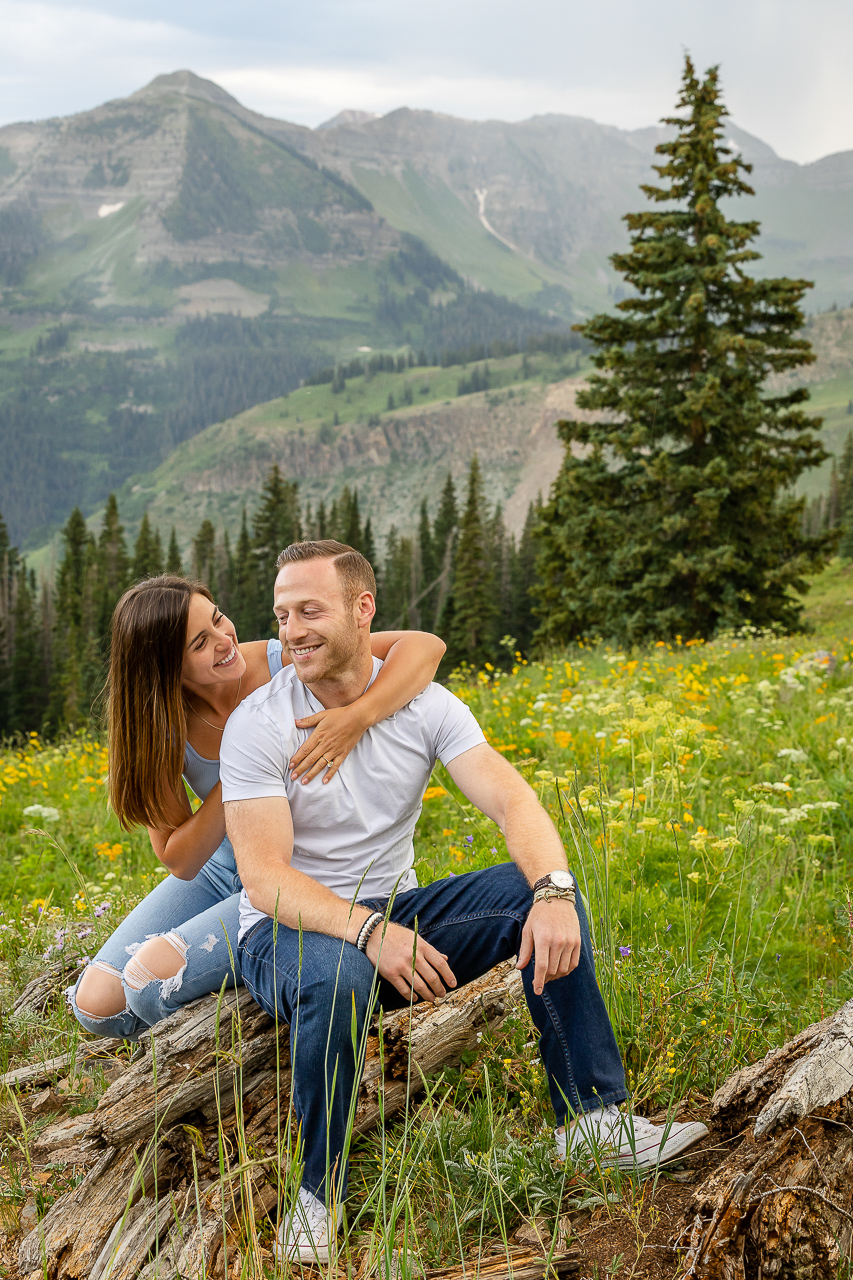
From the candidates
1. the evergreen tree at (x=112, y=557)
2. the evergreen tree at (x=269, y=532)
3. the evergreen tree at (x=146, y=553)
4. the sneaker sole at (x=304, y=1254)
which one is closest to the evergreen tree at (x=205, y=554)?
the evergreen tree at (x=146, y=553)

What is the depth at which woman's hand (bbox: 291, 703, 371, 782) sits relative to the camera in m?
2.98

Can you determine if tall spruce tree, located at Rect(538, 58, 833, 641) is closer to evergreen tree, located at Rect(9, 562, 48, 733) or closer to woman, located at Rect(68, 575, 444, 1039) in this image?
woman, located at Rect(68, 575, 444, 1039)

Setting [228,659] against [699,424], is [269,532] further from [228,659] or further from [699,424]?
[228,659]

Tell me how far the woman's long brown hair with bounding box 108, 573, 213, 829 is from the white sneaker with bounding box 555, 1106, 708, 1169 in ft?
5.99

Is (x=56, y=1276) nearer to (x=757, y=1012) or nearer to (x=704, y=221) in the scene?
(x=757, y=1012)

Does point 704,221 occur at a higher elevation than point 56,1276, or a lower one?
higher

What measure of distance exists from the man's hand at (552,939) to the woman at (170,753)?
86cm

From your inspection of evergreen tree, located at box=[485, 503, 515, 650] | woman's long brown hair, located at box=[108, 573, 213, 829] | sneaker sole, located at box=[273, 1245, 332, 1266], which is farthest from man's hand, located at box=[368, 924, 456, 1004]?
evergreen tree, located at box=[485, 503, 515, 650]

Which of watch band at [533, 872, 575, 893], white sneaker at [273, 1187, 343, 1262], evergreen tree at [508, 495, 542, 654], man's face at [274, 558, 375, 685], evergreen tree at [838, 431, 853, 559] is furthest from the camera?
evergreen tree at [508, 495, 542, 654]

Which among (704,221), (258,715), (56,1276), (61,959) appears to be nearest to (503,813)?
(258,715)

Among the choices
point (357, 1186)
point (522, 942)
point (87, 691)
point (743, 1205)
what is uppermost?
point (522, 942)

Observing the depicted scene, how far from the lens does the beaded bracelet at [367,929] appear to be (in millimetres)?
2686

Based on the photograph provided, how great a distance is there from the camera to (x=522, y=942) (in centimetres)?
272

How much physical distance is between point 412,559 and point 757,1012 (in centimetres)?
Result: 8729
